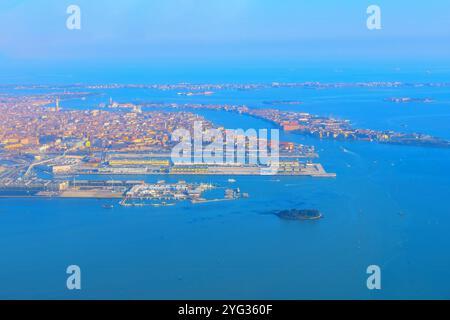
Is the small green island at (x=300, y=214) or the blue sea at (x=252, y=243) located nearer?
the blue sea at (x=252, y=243)

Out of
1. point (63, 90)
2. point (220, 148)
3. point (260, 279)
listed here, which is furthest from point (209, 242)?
point (63, 90)

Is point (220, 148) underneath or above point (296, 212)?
above

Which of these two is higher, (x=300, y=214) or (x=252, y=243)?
(x=300, y=214)

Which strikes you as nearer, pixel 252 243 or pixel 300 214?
pixel 252 243
